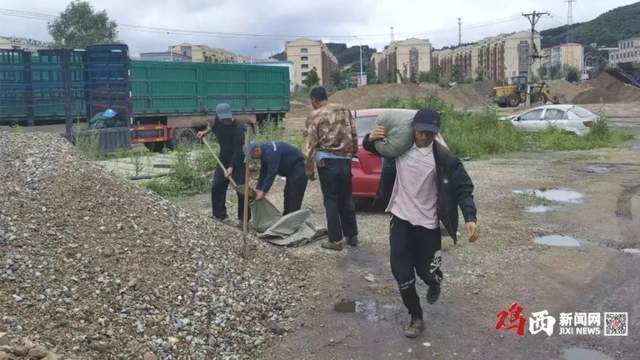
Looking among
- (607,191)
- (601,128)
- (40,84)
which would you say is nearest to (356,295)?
(607,191)

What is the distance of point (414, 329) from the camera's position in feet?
14.7

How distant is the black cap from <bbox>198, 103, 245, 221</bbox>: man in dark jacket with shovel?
359 centimetres

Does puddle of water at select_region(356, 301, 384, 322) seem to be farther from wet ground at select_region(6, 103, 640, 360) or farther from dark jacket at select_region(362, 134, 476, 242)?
dark jacket at select_region(362, 134, 476, 242)

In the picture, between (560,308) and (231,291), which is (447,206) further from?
(231,291)

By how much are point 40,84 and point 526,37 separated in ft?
276

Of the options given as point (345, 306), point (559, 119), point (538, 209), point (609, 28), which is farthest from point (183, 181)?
point (609, 28)

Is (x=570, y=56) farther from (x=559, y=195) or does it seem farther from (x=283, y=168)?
(x=283, y=168)

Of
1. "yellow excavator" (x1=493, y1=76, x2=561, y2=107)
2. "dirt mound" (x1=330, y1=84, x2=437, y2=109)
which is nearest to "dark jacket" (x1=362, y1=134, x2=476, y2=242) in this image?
"dirt mound" (x1=330, y1=84, x2=437, y2=109)

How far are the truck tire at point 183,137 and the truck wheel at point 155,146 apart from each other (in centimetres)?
26

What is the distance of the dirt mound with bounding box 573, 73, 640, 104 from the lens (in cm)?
4869

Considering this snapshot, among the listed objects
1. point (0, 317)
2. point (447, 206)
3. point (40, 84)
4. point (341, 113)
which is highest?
point (40, 84)

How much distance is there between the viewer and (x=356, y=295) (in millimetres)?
5367

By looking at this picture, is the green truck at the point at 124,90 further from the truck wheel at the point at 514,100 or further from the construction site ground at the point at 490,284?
the truck wheel at the point at 514,100

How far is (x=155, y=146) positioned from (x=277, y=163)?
38.6ft
